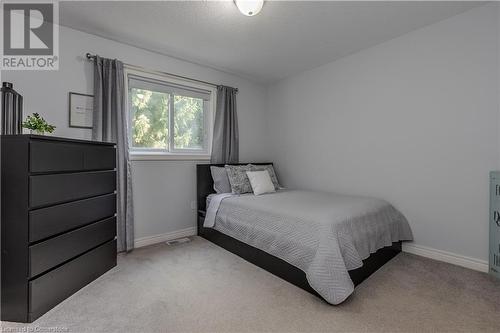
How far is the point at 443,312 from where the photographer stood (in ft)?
5.24

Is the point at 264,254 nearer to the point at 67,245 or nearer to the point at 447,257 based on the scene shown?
the point at 67,245

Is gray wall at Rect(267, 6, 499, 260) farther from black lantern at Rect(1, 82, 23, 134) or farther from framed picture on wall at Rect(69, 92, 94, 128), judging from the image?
black lantern at Rect(1, 82, 23, 134)

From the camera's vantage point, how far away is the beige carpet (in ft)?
4.85

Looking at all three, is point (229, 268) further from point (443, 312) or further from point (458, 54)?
point (458, 54)

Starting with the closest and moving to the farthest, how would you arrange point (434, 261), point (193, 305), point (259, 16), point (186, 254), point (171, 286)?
1. point (193, 305)
2. point (171, 286)
3. point (259, 16)
4. point (434, 261)
5. point (186, 254)

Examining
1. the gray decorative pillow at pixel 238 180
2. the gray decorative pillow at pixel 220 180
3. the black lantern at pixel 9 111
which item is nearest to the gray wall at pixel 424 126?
the gray decorative pillow at pixel 238 180

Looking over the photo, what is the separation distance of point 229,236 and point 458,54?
113 inches

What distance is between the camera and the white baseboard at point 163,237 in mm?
2855

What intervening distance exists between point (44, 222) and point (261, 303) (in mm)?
1565

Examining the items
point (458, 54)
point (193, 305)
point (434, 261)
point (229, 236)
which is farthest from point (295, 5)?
point (434, 261)

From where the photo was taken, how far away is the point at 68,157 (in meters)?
1.77

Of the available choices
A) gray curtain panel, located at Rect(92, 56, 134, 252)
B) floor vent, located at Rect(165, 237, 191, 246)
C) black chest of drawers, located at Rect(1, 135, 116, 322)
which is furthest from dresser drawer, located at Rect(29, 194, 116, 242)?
floor vent, located at Rect(165, 237, 191, 246)

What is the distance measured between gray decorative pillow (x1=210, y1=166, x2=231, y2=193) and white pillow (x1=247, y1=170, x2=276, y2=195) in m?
0.32

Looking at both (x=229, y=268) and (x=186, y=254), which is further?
(x=186, y=254)
